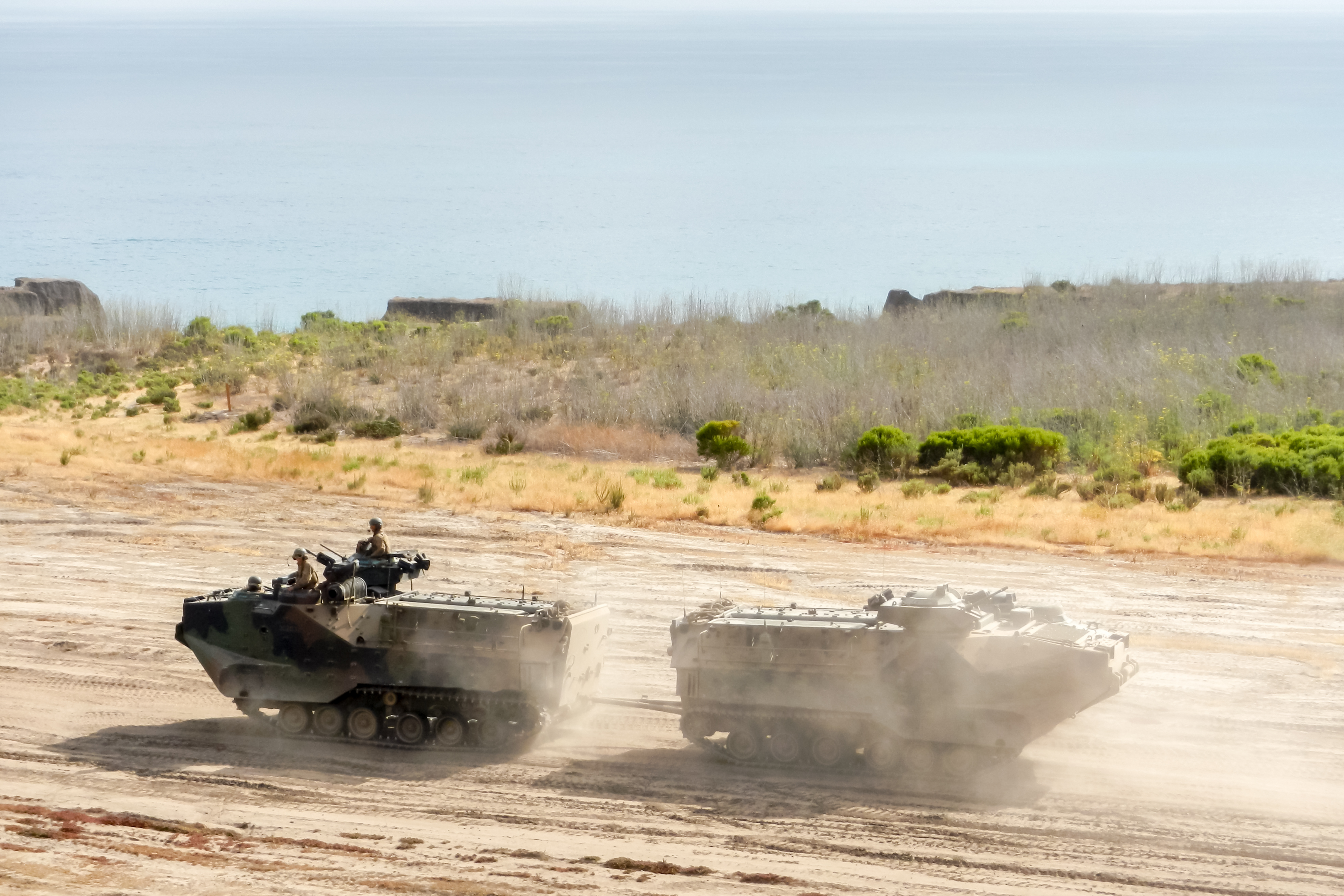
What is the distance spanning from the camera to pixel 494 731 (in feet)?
46.9

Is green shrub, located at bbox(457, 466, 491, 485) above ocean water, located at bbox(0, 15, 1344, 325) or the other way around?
the other way around

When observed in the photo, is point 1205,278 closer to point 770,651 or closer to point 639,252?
point 639,252

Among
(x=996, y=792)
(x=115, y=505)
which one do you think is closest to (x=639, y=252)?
(x=115, y=505)

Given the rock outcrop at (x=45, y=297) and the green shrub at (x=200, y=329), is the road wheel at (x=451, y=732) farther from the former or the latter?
the rock outcrop at (x=45, y=297)

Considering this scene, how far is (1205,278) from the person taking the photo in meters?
64.9

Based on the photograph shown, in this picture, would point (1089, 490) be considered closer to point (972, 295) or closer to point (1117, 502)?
point (1117, 502)

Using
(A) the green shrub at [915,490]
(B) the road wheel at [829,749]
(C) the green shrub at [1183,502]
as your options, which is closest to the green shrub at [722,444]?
(A) the green shrub at [915,490]

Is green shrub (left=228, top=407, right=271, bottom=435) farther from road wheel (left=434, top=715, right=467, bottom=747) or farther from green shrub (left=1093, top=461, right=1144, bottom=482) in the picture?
road wheel (left=434, top=715, right=467, bottom=747)

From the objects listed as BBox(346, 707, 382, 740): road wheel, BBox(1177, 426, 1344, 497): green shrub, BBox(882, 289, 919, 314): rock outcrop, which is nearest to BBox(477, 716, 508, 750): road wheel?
BBox(346, 707, 382, 740): road wheel

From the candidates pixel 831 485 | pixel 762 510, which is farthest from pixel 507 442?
pixel 762 510

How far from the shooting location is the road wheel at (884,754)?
13438 millimetres

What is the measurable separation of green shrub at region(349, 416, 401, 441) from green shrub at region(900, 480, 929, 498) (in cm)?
1453

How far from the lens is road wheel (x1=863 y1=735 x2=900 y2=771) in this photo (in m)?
13.4

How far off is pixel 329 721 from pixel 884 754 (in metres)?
5.87
